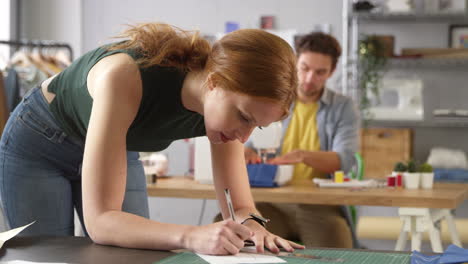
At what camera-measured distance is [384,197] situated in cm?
263

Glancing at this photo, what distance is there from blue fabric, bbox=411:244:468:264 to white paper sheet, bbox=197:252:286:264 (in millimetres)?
277

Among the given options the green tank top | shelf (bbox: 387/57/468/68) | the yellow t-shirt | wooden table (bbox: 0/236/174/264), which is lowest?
wooden table (bbox: 0/236/174/264)

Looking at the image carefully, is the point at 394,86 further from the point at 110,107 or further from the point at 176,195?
the point at 110,107

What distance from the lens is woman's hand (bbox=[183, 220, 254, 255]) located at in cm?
139

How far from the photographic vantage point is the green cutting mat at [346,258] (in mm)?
1347

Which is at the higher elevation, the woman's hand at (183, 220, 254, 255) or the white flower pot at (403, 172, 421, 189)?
the woman's hand at (183, 220, 254, 255)

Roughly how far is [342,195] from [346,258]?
1.30 m

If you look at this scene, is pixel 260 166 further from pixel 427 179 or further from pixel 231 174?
pixel 231 174

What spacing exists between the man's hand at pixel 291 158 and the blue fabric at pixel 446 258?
1.66 m

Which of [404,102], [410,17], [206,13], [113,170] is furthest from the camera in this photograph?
[206,13]

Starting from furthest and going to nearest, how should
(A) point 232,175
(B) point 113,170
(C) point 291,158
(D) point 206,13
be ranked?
(D) point 206,13, (C) point 291,158, (A) point 232,175, (B) point 113,170

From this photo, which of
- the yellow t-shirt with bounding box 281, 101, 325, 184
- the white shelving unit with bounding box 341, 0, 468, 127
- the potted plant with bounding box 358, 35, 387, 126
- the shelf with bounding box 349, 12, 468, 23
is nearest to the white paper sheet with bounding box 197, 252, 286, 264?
the yellow t-shirt with bounding box 281, 101, 325, 184

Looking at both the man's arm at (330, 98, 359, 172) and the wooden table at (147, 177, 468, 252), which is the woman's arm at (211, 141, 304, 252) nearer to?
the wooden table at (147, 177, 468, 252)

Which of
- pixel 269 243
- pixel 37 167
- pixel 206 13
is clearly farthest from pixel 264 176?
pixel 206 13
